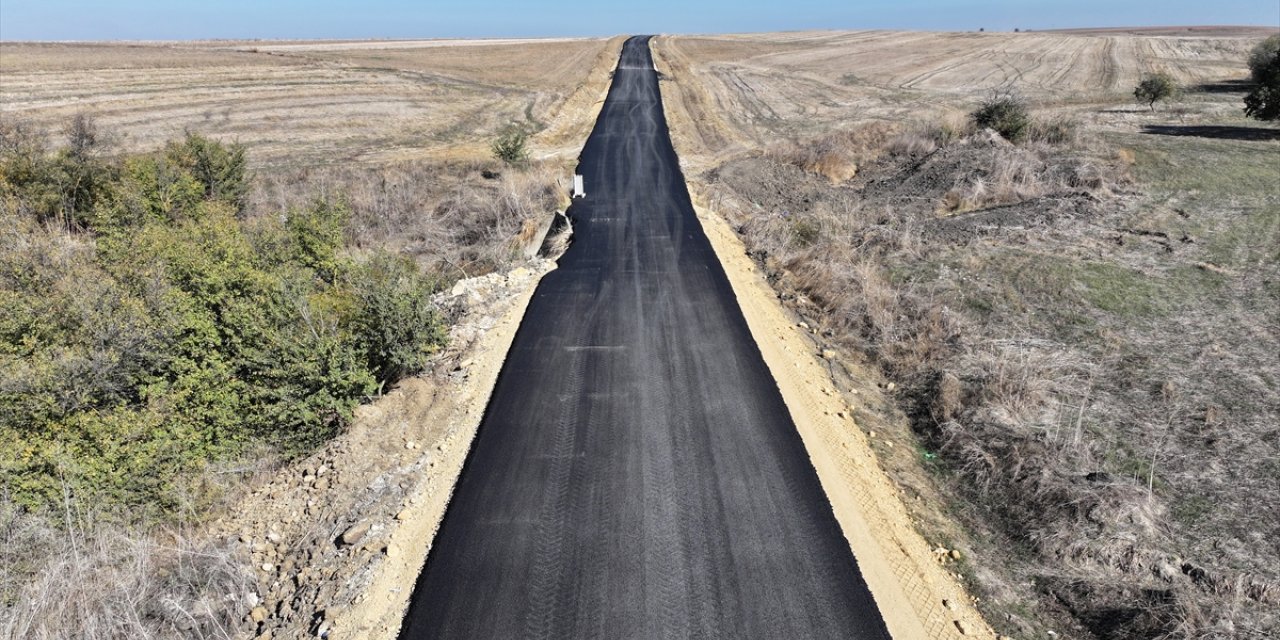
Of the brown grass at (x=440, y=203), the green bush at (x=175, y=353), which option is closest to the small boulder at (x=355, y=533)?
the green bush at (x=175, y=353)

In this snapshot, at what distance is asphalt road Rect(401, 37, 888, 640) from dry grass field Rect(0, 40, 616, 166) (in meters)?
23.9

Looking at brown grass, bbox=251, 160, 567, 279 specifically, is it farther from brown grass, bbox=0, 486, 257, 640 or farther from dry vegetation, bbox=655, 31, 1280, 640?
brown grass, bbox=0, 486, 257, 640

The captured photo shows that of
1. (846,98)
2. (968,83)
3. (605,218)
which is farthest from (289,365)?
(968,83)

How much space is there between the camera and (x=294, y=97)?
143 ft

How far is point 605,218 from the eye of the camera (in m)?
20.8

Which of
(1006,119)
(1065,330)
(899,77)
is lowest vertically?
(1065,330)

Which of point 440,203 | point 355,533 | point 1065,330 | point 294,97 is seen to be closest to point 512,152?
point 440,203

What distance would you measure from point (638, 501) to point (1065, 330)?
10776 mm

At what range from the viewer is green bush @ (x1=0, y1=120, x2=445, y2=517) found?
806 cm

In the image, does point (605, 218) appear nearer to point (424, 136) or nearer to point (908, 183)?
Answer: point (908, 183)

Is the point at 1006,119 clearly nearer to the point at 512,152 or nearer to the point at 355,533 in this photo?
the point at 512,152

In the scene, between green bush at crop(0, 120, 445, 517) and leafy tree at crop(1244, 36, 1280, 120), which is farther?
leafy tree at crop(1244, 36, 1280, 120)

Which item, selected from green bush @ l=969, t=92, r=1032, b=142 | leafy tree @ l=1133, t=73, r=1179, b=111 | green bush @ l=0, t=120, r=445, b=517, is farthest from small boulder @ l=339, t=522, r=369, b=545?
leafy tree @ l=1133, t=73, r=1179, b=111

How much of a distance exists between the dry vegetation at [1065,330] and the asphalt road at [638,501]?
6.94ft
